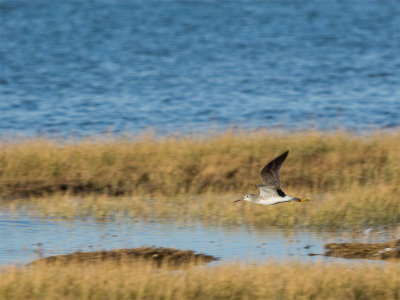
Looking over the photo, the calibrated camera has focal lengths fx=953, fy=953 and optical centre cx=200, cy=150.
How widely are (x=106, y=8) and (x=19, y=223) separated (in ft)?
191

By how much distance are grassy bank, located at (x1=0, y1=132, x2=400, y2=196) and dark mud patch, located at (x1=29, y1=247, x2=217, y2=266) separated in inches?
158

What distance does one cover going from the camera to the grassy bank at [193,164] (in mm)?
16281

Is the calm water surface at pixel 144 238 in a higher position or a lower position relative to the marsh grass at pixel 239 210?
higher

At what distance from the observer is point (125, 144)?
18.5 metres

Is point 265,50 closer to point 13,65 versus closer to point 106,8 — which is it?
point 13,65

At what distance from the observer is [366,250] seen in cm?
1213

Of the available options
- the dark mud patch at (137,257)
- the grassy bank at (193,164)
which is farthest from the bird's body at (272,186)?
the grassy bank at (193,164)

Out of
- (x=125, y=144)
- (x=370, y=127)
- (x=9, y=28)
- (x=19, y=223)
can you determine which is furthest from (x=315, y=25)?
(x=19, y=223)

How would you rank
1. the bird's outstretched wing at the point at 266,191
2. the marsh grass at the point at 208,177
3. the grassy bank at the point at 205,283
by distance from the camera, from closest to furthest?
the grassy bank at the point at 205,283 → the bird's outstretched wing at the point at 266,191 → the marsh grass at the point at 208,177

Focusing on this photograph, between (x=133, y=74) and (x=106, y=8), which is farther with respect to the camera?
(x=106, y=8)

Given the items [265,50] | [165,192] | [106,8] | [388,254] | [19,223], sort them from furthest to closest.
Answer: [106,8] < [265,50] < [165,192] < [19,223] < [388,254]

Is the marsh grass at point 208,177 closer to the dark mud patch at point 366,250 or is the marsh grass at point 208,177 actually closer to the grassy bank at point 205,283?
the dark mud patch at point 366,250

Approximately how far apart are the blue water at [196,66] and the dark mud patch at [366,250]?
769cm

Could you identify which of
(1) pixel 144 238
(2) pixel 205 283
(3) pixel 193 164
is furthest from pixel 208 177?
(2) pixel 205 283
